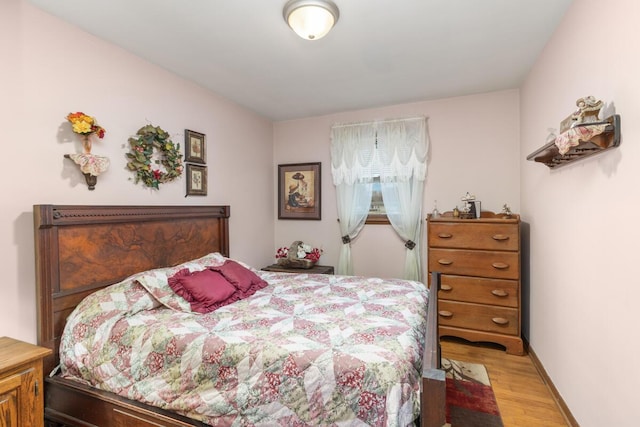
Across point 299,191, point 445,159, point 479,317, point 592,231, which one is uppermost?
point 445,159

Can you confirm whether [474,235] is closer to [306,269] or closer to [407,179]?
[407,179]

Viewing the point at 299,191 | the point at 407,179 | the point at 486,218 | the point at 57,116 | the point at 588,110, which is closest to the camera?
the point at 588,110

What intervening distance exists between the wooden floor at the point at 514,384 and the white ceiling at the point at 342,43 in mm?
2570

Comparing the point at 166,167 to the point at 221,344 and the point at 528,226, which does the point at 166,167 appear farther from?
the point at 528,226

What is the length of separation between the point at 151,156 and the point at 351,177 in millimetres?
2197

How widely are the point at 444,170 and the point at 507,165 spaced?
24.3 inches

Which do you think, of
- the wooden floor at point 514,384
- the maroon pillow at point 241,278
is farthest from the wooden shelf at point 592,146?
the maroon pillow at point 241,278

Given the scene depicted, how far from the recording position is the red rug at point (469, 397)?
2.04m

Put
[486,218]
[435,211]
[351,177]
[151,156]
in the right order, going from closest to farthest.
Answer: [151,156]
[486,218]
[435,211]
[351,177]

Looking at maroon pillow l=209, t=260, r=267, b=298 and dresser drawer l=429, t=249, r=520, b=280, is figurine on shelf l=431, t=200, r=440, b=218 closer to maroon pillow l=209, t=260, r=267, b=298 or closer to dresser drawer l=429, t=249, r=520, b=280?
dresser drawer l=429, t=249, r=520, b=280

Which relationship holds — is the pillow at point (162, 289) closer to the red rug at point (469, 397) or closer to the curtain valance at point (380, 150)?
the red rug at point (469, 397)

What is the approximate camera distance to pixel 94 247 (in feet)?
6.89

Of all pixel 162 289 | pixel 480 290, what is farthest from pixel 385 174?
pixel 162 289

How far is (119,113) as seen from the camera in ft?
7.68
